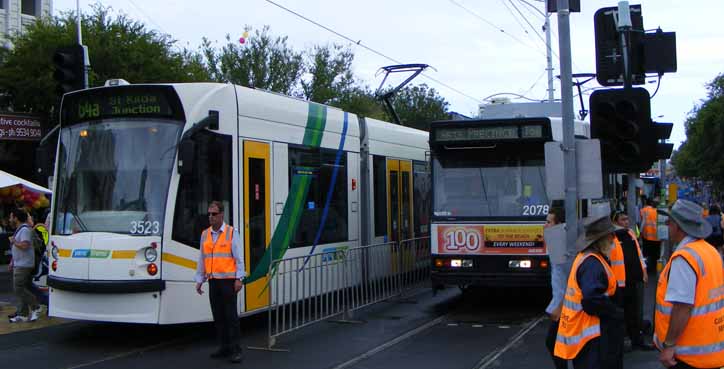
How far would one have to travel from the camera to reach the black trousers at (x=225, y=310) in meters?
8.34

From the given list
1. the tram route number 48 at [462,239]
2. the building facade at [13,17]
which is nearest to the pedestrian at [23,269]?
the tram route number 48 at [462,239]

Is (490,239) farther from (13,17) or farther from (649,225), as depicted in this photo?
(13,17)

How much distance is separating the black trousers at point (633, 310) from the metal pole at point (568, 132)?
1.62m

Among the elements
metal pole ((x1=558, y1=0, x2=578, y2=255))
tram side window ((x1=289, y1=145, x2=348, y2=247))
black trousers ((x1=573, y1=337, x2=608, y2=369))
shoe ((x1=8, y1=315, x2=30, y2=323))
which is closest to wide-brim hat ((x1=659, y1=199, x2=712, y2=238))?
black trousers ((x1=573, y1=337, x2=608, y2=369))

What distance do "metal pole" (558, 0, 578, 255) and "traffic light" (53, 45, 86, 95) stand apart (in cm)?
769

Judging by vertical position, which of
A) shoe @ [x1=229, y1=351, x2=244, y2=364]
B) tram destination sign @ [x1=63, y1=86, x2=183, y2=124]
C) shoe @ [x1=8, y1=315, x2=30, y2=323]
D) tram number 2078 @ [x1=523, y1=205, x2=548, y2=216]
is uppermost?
tram destination sign @ [x1=63, y1=86, x2=183, y2=124]

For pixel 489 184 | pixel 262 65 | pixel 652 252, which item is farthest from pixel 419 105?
pixel 489 184

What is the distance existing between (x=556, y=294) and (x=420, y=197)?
8473 mm

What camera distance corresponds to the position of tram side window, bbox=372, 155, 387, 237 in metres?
13.6

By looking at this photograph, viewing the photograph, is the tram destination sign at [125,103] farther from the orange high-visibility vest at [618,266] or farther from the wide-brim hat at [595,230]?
the wide-brim hat at [595,230]

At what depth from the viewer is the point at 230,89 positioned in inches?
379

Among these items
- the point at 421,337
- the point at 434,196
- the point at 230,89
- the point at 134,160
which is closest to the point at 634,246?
the point at 421,337

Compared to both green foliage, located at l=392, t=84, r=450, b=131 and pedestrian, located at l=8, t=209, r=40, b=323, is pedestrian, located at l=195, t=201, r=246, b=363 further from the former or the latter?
green foliage, located at l=392, t=84, r=450, b=131

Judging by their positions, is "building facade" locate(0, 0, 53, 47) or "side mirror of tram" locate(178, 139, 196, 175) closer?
"side mirror of tram" locate(178, 139, 196, 175)
